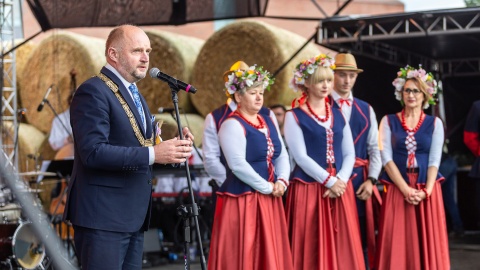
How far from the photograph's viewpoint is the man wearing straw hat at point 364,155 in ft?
22.0

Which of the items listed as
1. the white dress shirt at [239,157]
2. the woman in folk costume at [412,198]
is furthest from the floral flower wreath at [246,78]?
the woman in folk costume at [412,198]

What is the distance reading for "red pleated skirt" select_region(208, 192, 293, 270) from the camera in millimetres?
5898

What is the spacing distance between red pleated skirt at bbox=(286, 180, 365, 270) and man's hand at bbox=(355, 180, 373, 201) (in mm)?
291

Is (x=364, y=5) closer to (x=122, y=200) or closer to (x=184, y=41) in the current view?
(x=184, y=41)

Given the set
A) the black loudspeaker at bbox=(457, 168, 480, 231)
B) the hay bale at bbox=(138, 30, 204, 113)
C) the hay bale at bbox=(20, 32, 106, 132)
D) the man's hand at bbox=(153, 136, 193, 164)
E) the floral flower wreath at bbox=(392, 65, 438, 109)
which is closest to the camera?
the man's hand at bbox=(153, 136, 193, 164)

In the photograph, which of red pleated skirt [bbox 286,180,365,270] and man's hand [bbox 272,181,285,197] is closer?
man's hand [bbox 272,181,285,197]

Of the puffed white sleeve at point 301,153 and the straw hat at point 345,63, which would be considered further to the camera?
the straw hat at point 345,63

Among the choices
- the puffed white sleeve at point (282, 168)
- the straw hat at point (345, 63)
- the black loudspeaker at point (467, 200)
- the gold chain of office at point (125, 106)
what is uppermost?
the straw hat at point (345, 63)

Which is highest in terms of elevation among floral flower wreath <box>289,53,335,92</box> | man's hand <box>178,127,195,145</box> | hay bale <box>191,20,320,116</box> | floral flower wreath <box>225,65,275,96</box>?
hay bale <box>191,20,320,116</box>

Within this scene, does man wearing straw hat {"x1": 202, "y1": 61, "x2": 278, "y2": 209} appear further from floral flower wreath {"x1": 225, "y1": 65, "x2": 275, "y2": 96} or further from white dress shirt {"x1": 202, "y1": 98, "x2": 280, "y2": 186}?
floral flower wreath {"x1": 225, "y1": 65, "x2": 275, "y2": 96}

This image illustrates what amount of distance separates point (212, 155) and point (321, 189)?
3.52 ft

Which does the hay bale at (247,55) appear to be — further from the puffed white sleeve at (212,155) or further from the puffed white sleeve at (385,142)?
the puffed white sleeve at (385,142)

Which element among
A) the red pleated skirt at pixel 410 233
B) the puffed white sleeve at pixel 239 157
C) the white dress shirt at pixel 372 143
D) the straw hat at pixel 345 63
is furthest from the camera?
the straw hat at pixel 345 63

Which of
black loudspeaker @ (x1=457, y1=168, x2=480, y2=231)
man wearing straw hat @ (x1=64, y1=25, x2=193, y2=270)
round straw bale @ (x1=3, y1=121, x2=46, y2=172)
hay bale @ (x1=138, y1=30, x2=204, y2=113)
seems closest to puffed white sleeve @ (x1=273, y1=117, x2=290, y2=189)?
man wearing straw hat @ (x1=64, y1=25, x2=193, y2=270)
